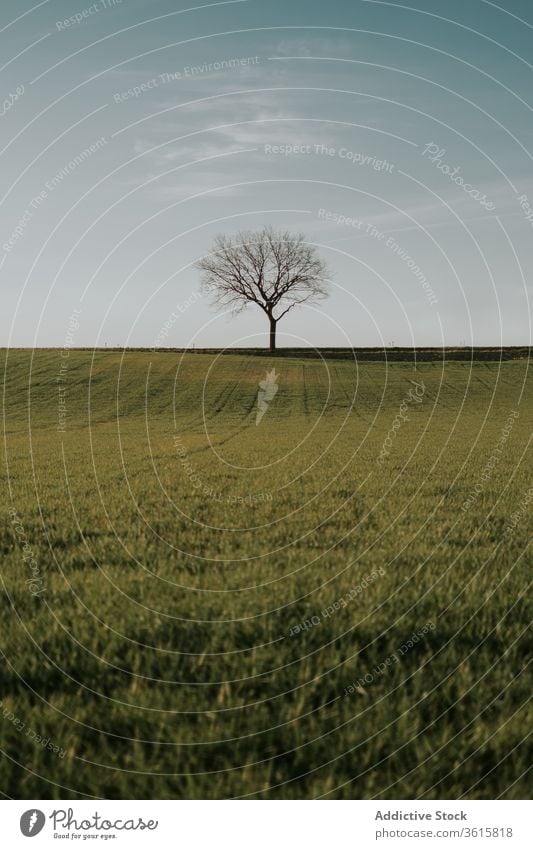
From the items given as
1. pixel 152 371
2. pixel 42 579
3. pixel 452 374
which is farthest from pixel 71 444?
pixel 452 374

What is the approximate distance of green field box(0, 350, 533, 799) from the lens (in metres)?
3.58

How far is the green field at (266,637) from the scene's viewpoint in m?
3.58


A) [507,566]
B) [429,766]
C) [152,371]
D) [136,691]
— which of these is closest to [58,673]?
[136,691]

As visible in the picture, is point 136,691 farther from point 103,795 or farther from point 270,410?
point 270,410

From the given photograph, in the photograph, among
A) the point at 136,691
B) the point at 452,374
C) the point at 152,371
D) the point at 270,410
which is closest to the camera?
the point at 136,691

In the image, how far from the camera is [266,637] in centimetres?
500

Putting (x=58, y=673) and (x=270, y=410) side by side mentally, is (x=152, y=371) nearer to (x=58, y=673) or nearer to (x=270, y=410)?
(x=270, y=410)

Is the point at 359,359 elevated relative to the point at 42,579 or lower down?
elevated

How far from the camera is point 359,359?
3113 inches
